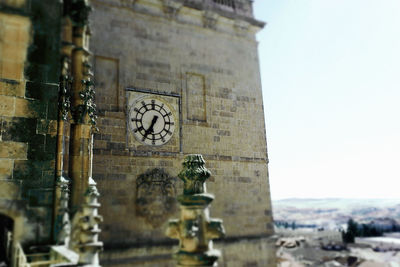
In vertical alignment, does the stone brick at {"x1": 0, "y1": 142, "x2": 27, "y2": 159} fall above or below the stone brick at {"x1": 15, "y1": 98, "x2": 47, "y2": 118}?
below

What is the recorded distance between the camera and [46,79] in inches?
153

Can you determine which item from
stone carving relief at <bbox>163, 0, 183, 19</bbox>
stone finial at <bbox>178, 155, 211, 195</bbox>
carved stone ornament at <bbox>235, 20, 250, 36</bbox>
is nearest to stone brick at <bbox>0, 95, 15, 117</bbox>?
stone finial at <bbox>178, 155, 211, 195</bbox>

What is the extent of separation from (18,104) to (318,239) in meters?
32.9

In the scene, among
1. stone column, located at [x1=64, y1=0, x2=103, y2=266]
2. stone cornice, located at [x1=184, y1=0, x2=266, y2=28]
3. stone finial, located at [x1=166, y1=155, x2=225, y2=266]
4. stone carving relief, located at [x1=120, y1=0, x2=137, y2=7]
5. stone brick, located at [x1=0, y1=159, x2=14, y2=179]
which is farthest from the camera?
stone cornice, located at [x1=184, y1=0, x2=266, y2=28]

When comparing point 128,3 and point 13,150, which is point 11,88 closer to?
point 13,150

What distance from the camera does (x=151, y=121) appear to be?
9922 mm

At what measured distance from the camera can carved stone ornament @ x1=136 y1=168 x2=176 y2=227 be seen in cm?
926

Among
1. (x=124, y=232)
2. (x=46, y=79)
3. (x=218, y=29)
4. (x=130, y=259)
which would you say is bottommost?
(x=130, y=259)

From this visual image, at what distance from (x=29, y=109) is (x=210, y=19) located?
8.94 metres

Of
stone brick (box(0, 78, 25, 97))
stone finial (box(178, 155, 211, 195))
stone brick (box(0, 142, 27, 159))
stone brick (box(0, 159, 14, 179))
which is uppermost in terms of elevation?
stone brick (box(0, 78, 25, 97))

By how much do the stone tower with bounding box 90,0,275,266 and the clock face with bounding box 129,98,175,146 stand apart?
0.10 ft

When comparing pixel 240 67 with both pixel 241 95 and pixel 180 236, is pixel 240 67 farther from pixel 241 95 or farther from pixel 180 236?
pixel 180 236

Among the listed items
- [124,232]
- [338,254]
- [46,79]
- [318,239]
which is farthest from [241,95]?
[318,239]

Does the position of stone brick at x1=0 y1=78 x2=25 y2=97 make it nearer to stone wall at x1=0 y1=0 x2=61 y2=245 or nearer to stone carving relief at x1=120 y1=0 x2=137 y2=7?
stone wall at x1=0 y1=0 x2=61 y2=245
